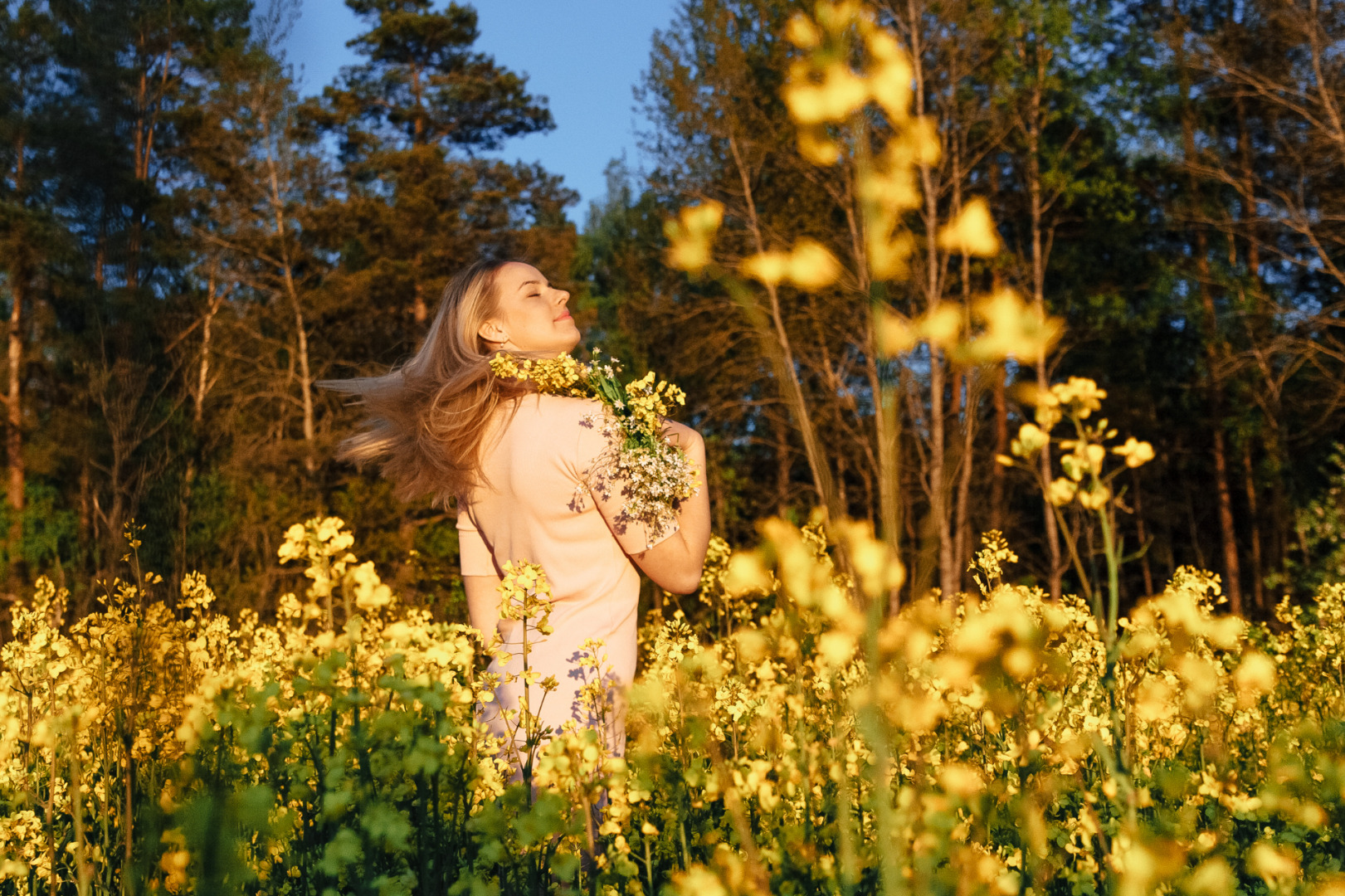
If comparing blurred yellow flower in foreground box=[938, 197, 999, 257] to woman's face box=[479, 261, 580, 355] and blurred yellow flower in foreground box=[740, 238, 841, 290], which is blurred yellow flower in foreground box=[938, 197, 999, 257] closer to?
blurred yellow flower in foreground box=[740, 238, 841, 290]

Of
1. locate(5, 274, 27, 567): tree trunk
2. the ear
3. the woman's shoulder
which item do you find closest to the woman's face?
the ear

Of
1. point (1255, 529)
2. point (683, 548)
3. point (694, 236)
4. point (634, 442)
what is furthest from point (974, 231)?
point (1255, 529)

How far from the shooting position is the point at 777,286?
1753cm

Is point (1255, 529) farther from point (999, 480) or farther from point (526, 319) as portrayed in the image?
point (526, 319)

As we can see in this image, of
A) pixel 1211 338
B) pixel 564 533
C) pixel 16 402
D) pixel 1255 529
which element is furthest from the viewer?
pixel 16 402

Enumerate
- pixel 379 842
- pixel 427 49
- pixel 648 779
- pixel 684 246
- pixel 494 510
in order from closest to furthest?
pixel 684 246
pixel 379 842
pixel 648 779
pixel 494 510
pixel 427 49

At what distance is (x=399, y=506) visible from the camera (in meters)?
17.4

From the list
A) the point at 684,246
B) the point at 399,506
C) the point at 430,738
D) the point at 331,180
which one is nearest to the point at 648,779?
the point at 430,738

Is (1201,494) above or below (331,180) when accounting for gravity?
below

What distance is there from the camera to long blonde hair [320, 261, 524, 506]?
2732 millimetres

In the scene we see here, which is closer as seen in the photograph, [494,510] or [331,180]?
[494,510]

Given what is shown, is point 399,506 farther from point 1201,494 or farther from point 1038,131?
point 1201,494

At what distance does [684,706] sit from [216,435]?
17.4 meters

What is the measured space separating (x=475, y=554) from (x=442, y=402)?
1.62 feet
